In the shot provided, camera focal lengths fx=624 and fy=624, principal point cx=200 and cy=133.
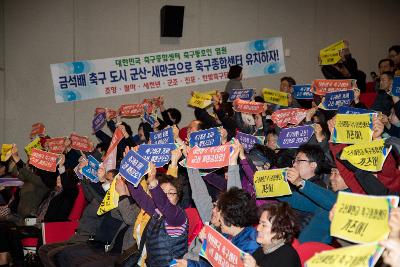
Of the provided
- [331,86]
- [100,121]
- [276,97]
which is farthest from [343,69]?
[100,121]

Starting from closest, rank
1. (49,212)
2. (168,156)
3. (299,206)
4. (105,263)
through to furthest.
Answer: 1. (299,206)
2. (168,156)
3. (105,263)
4. (49,212)

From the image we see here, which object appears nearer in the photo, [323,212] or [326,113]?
[323,212]

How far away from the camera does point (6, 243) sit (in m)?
6.14

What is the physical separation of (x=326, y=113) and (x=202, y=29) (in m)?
4.50

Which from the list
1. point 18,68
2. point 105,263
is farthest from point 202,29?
point 105,263

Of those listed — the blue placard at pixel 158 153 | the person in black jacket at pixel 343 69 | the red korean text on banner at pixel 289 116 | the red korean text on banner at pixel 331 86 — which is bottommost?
the blue placard at pixel 158 153

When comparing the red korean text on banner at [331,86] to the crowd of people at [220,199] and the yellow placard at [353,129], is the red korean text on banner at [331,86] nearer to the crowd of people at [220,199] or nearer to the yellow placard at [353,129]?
A: the crowd of people at [220,199]

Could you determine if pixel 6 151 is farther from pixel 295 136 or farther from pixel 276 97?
pixel 295 136

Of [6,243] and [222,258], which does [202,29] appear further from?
[222,258]

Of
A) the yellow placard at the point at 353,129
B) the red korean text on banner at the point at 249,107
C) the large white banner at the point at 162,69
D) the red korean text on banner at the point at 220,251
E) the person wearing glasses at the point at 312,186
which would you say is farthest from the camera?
the large white banner at the point at 162,69

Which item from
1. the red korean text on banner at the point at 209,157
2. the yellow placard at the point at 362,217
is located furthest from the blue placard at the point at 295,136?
the yellow placard at the point at 362,217

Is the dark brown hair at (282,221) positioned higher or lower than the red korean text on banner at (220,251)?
higher

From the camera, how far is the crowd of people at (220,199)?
133 inches

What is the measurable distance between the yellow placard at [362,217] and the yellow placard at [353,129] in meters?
1.23
